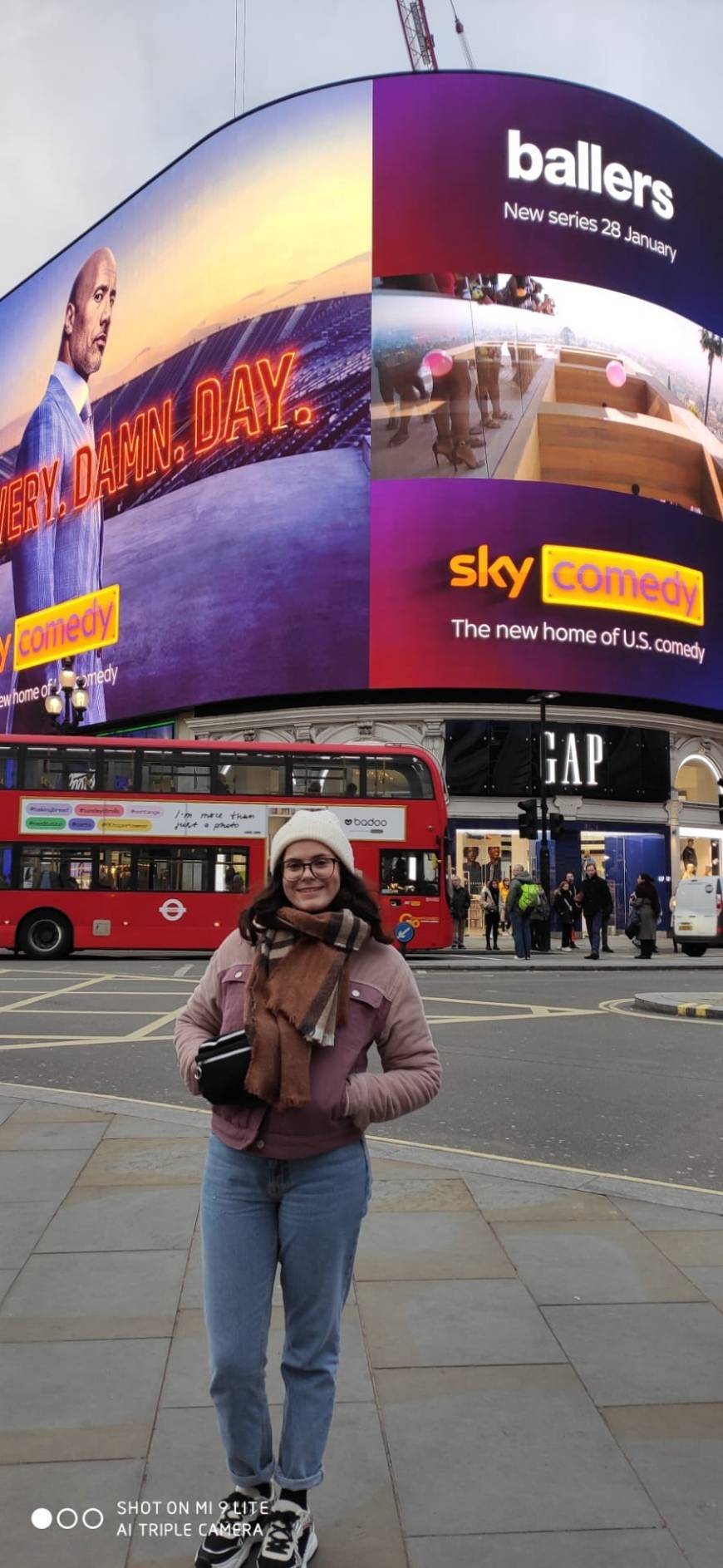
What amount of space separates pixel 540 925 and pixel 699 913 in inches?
140

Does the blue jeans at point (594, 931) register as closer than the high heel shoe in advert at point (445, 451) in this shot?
Yes

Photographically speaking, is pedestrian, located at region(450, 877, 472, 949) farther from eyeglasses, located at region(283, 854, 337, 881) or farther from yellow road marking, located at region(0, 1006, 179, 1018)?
eyeglasses, located at region(283, 854, 337, 881)

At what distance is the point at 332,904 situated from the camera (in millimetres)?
2783

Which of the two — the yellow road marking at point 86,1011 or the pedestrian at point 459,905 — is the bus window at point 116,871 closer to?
the pedestrian at point 459,905

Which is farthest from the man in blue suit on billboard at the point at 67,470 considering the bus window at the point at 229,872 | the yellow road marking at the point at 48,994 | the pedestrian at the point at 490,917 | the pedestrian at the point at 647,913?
the yellow road marking at the point at 48,994

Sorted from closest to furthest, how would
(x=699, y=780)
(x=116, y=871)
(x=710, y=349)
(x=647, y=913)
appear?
(x=116, y=871) → (x=647, y=913) → (x=699, y=780) → (x=710, y=349)

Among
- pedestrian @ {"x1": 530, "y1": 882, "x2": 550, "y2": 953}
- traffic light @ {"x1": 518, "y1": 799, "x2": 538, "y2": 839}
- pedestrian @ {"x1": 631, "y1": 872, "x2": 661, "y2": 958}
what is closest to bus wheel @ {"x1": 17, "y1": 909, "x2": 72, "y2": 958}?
pedestrian @ {"x1": 530, "y1": 882, "x2": 550, "y2": 953}

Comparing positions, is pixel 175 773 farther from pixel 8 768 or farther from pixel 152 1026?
pixel 152 1026

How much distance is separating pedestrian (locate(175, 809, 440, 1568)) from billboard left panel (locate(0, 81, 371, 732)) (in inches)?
1310

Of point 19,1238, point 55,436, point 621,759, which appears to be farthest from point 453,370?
point 19,1238

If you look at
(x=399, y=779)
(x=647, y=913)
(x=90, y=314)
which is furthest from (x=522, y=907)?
(x=90, y=314)

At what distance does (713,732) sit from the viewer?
39.7 m

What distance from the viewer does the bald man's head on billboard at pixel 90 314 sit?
4562 centimetres

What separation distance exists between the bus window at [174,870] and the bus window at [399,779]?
11.8ft
